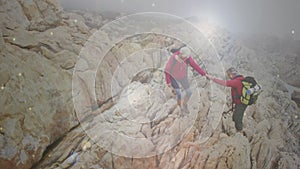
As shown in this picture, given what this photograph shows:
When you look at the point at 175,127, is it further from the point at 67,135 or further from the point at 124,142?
the point at 67,135

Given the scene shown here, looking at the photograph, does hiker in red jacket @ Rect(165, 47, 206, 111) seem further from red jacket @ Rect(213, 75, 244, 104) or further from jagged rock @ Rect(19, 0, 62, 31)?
jagged rock @ Rect(19, 0, 62, 31)

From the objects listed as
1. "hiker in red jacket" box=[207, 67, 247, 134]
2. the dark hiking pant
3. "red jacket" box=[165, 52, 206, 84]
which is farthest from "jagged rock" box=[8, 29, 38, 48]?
the dark hiking pant

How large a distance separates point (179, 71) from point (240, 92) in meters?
3.31

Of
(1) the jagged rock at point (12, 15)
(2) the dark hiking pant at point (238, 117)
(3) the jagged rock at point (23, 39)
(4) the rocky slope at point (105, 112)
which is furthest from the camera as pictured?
(2) the dark hiking pant at point (238, 117)

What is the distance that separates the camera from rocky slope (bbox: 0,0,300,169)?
29.9 ft

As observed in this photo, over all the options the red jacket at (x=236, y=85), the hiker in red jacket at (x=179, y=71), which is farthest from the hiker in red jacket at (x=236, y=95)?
the hiker in red jacket at (x=179, y=71)

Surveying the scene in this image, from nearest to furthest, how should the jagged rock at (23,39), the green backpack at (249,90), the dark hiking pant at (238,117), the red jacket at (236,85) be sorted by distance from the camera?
the jagged rock at (23,39) < the green backpack at (249,90) < the red jacket at (236,85) < the dark hiking pant at (238,117)

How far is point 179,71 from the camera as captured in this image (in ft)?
40.0

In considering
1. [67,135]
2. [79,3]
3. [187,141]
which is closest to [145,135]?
[187,141]

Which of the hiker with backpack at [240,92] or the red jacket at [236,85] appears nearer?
the hiker with backpack at [240,92]

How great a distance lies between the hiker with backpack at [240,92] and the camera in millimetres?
11586

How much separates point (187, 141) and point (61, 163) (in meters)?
5.73

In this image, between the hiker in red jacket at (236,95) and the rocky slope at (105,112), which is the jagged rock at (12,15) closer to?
the rocky slope at (105,112)

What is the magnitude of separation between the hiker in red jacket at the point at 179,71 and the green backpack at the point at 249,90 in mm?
2138
